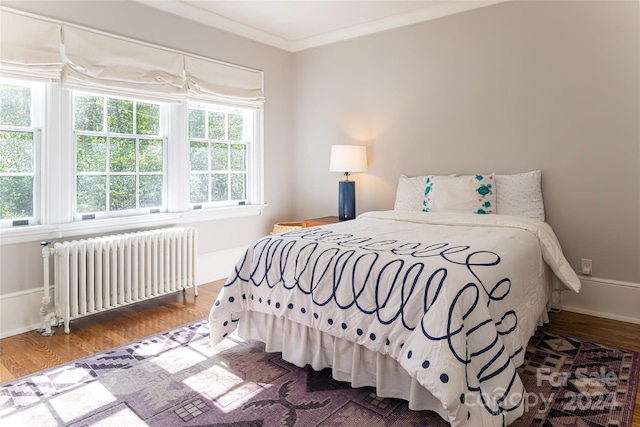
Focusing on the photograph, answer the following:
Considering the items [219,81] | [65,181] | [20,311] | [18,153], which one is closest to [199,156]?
[219,81]

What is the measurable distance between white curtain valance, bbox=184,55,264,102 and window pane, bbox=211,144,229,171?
49 centimetres

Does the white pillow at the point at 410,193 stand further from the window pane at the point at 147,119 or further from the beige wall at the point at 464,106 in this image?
the window pane at the point at 147,119

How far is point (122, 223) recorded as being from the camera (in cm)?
343

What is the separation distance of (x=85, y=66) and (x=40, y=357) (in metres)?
2.02

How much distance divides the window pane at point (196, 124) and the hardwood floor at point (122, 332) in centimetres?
156

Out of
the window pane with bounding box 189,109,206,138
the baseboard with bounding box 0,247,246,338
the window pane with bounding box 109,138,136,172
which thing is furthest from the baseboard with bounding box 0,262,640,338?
the window pane with bounding box 189,109,206,138

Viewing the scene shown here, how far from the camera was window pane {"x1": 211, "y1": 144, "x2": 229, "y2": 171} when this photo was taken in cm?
424

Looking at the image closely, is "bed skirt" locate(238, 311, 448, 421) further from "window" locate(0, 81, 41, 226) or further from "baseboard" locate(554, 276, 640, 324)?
"baseboard" locate(554, 276, 640, 324)

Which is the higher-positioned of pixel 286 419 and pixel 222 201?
pixel 222 201

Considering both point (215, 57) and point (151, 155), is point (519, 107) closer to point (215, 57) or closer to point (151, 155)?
point (215, 57)

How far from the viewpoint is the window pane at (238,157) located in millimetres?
4465

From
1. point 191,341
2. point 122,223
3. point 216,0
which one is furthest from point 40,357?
point 216,0

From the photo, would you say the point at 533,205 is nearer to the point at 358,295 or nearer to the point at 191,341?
the point at 358,295

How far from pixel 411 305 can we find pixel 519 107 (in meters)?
2.41
